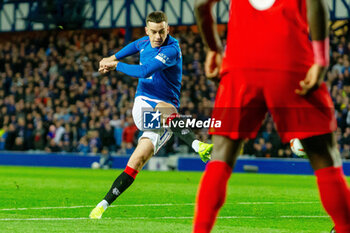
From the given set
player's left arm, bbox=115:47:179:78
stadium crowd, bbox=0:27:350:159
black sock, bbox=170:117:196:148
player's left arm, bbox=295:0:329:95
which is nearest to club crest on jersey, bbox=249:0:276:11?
player's left arm, bbox=295:0:329:95

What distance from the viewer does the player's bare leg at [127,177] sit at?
7297 millimetres

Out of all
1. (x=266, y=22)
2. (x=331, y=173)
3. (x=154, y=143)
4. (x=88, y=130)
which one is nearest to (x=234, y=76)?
(x=266, y=22)

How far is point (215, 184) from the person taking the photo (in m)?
3.91

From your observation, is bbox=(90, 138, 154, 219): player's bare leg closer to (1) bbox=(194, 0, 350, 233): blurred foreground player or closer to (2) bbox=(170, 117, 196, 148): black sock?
(2) bbox=(170, 117, 196, 148): black sock

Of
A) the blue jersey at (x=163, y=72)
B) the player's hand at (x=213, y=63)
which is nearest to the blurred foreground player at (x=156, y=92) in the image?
the blue jersey at (x=163, y=72)

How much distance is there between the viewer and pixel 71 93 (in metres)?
26.0

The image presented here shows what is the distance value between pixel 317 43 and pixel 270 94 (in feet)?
1.20

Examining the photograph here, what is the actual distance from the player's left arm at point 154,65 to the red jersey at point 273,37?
320cm

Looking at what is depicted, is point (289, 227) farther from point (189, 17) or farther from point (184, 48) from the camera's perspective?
point (189, 17)

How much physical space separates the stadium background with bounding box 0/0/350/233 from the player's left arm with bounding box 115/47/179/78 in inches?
59.1

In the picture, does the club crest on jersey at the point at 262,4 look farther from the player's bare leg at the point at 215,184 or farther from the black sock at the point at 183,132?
the black sock at the point at 183,132

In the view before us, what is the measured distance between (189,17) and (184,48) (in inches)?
84.2

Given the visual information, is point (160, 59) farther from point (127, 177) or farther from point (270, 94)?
point (270, 94)

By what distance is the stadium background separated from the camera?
7.78 meters
